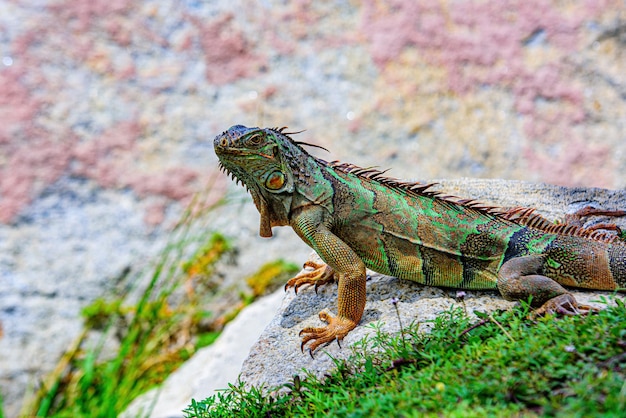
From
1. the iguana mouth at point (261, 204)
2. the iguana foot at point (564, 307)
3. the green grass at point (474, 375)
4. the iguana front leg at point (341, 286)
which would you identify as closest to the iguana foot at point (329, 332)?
the iguana front leg at point (341, 286)

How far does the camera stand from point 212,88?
763cm

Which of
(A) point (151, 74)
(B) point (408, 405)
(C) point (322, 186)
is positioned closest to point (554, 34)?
(A) point (151, 74)

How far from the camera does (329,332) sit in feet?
12.6

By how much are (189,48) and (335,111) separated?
1.84 m

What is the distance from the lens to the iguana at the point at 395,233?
381 centimetres

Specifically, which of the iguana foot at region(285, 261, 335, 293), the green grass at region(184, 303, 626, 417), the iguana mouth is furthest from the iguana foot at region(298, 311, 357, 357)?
the iguana mouth

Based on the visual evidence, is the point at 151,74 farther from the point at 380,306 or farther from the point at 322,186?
the point at 380,306

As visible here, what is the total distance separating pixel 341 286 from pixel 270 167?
820 millimetres

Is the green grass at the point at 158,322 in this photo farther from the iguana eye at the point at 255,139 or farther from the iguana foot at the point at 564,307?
the iguana foot at the point at 564,307

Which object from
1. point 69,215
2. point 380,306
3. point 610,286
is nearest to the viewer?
point 610,286

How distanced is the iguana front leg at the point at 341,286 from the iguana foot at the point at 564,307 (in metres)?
0.99

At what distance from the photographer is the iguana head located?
389cm

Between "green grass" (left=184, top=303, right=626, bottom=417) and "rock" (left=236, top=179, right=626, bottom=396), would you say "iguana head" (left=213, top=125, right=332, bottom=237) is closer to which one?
"rock" (left=236, top=179, right=626, bottom=396)

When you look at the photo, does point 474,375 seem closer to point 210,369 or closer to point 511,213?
point 511,213
